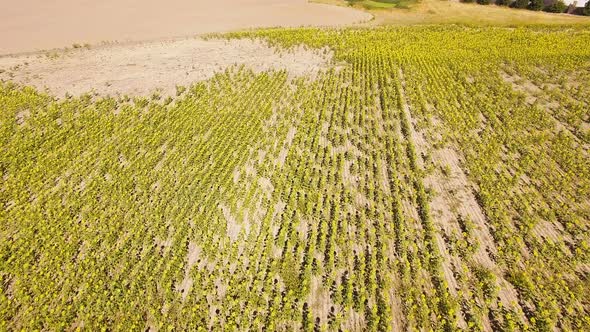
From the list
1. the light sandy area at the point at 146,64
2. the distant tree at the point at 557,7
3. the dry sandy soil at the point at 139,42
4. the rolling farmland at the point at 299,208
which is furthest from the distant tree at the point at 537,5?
the light sandy area at the point at 146,64

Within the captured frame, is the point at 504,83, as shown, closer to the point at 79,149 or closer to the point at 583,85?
the point at 583,85

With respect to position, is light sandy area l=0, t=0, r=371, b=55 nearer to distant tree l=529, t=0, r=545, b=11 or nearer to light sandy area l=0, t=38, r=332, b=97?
light sandy area l=0, t=38, r=332, b=97

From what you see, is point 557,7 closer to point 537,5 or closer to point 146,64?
point 537,5

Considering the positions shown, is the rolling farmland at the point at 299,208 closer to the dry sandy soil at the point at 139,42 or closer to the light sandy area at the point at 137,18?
the dry sandy soil at the point at 139,42

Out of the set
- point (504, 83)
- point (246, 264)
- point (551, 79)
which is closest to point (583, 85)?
point (551, 79)

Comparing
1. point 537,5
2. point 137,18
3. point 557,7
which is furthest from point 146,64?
point 557,7
